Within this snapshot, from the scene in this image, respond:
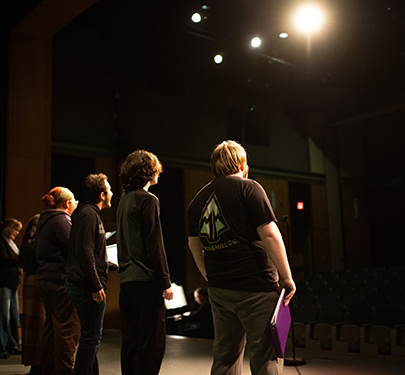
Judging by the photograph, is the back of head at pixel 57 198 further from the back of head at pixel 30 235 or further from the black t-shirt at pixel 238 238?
the black t-shirt at pixel 238 238

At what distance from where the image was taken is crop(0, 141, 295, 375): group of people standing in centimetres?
184

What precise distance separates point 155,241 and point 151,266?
4.7 inches

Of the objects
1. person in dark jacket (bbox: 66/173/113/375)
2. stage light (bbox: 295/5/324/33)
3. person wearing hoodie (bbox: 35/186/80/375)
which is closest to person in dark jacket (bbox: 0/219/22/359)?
person wearing hoodie (bbox: 35/186/80/375)

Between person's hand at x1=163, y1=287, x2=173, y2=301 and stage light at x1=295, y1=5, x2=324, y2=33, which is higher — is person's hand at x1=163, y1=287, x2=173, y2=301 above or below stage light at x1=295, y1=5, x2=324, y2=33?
below

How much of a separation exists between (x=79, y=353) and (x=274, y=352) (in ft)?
3.61

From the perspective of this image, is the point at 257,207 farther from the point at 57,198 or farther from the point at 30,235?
the point at 30,235

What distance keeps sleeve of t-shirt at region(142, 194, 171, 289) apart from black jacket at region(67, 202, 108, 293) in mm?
401

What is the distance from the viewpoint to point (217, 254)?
1.93 m

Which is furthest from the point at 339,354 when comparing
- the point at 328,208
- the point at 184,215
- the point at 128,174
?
the point at 328,208

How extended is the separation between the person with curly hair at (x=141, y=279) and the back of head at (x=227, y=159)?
0.40m

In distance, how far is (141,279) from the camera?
7.11 ft

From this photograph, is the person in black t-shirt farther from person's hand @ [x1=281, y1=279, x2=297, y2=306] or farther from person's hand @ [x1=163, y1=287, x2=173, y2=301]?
person's hand @ [x1=163, y1=287, x2=173, y2=301]

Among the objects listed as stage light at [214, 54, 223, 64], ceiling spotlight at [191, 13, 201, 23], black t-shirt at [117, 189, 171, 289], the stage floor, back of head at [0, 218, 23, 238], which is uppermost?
ceiling spotlight at [191, 13, 201, 23]

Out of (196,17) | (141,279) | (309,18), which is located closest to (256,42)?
(309,18)
